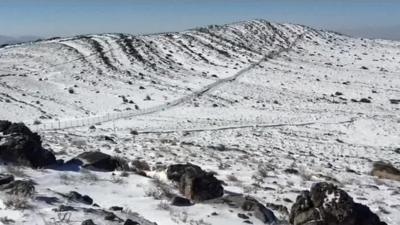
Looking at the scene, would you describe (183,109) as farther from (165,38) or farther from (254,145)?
(165,38)

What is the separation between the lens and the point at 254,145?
3064 cm

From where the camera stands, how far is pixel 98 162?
16.9m

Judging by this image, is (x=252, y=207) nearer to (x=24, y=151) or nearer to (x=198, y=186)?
(x=198, y=186)

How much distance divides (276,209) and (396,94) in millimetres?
43055

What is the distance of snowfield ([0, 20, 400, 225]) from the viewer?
47.3 ft

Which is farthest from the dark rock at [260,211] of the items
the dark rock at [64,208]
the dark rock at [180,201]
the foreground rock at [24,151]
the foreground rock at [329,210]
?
the foreground rock at [24,151]

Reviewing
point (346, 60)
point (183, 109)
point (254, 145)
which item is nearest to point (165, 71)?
point (183, 109)

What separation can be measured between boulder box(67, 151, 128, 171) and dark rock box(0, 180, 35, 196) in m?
4.48

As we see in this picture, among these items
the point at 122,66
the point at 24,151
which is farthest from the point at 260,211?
the point at 122,66

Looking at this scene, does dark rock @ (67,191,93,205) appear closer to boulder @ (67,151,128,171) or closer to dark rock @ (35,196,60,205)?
dark rock @ (35,196,60,205)

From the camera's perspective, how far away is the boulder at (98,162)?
54.8ft

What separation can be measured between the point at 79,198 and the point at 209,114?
3014 centimetres

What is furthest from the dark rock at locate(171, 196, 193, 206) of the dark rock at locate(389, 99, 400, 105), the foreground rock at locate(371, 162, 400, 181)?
the dark rock at locate(389, 99, 400, 105)

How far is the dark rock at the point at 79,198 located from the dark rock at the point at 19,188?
0.85m
